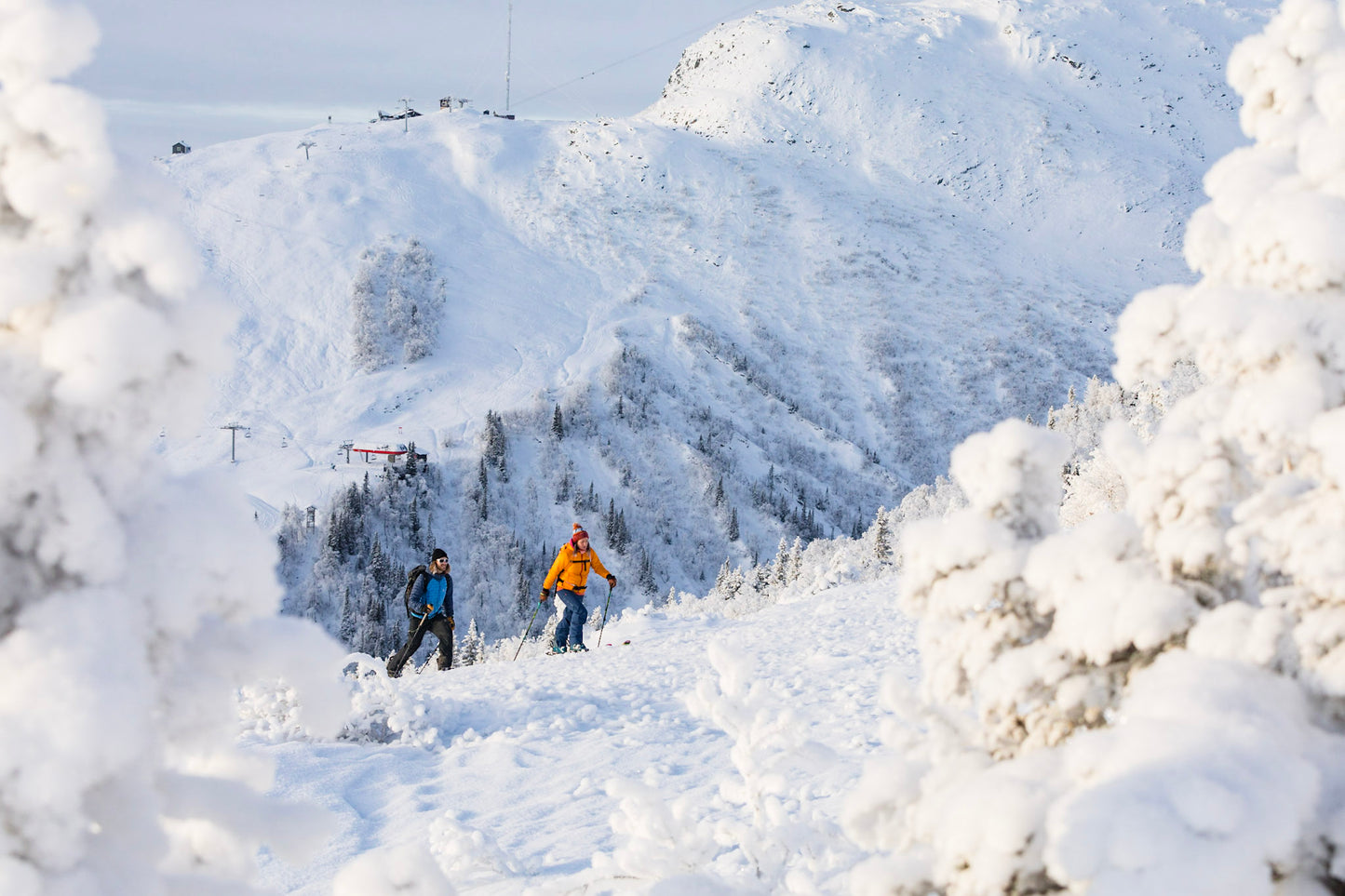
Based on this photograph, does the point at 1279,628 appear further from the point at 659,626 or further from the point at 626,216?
the point at 626,216

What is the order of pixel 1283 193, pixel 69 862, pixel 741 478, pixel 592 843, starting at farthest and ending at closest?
pixel 741 478 < pixel 592 843 < pixel 1283 193 < pixel 69 862

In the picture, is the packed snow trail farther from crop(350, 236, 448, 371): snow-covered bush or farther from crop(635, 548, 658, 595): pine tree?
crop(350, 236, 448, 371): snow-covered bush

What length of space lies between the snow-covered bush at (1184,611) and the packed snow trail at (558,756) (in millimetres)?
1276

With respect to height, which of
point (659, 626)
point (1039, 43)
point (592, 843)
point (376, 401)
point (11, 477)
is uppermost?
point (1039, 43)

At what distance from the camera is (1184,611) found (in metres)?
2.12

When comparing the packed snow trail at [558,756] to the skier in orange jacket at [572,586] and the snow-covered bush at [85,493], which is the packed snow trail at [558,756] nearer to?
the skier in orange jacket at [572,586]

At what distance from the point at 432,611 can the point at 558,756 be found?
16.7 ft

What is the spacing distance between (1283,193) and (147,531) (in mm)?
2801

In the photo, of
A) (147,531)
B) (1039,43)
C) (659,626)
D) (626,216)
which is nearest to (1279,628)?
(147,531)

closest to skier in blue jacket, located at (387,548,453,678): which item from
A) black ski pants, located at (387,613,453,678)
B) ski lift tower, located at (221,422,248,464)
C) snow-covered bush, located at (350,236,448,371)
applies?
black ski pants, located at (387,613,453,678)

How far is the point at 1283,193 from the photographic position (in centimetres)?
241

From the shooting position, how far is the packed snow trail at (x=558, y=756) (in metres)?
4.59

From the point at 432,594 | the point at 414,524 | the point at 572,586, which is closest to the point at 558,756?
the point at 432,594

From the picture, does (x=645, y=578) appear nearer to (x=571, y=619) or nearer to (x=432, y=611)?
(x=571, y=619)
